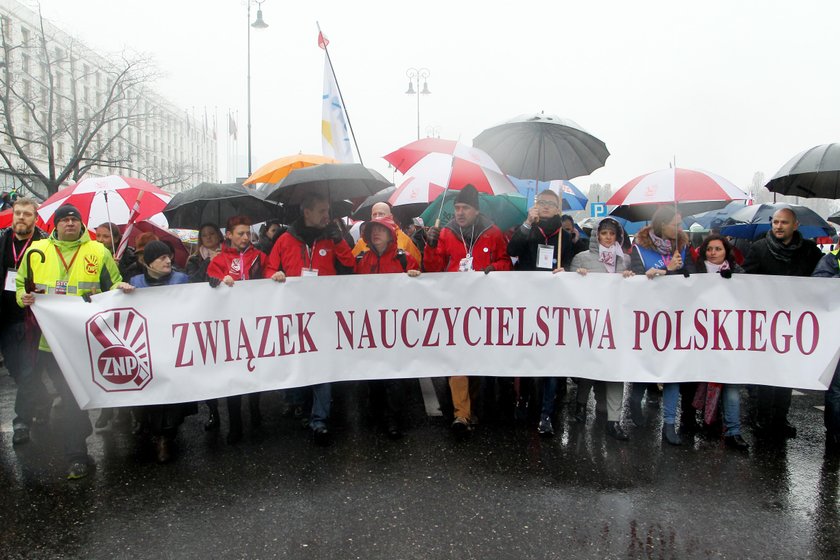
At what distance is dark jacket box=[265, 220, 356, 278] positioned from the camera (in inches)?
188

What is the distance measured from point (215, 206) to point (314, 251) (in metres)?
1.89

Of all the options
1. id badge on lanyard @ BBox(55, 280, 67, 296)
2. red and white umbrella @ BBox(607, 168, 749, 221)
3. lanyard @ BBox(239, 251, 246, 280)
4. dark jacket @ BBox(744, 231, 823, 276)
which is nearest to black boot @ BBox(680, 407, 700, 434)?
dark jacket @ BBox(744, 231, 823, 276)

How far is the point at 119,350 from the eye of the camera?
13.7 ft

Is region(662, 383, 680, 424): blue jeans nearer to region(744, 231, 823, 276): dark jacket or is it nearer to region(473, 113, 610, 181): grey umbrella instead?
region(744, 231, 823, 276): dark jacket

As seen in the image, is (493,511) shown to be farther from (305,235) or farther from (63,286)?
(63,286)

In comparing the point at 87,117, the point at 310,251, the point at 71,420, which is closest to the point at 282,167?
the point at 310,251

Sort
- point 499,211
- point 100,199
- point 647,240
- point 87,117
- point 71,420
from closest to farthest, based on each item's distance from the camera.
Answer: point 71,420 → point 647,240 → point 100,199 → point 499,211 → point 87,117

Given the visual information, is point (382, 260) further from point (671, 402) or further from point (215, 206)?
point (671, 402)

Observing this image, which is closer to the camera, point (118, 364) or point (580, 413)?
point (118, 364)

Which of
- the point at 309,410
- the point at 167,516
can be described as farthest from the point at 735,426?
the point at 167,516

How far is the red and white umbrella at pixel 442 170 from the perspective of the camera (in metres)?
5.07

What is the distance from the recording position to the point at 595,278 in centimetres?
466

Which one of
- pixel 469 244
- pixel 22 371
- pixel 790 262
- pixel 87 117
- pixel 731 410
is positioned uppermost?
pixel 87 117

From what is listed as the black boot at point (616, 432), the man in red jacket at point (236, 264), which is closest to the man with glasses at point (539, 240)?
the black boot at point (616, 432)
